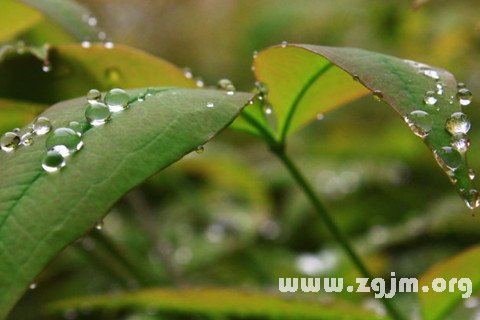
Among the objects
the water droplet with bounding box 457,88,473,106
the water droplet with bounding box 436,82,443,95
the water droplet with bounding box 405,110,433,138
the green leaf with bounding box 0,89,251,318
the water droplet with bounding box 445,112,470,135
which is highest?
the water droplet with bounding box 457,88,473,106

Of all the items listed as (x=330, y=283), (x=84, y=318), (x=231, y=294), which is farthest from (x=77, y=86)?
(x=330, y=283)

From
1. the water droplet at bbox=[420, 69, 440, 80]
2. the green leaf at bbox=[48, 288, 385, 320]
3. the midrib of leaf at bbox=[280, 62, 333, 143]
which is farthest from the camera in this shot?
the green leaf at bbox=[48, 288, 385, 320]

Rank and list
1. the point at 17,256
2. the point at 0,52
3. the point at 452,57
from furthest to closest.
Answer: the point at 452,57
the point at 0,52
the point at 17,256

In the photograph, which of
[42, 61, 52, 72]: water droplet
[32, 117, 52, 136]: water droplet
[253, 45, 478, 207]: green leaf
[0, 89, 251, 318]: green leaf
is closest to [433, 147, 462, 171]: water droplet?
[253, 45, 478, 207]: green leaf

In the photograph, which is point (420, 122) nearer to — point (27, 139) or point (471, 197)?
point (471, 197)

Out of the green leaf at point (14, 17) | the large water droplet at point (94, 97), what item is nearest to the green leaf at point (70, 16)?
the green leaf at point (14, 17)

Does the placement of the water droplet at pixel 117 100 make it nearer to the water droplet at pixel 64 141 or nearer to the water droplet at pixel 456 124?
the water droplet at pixel 64 141

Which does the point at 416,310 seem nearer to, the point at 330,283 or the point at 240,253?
the point at 330,283

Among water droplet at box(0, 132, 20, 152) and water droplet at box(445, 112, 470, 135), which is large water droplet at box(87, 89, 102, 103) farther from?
water droplet at box(445, 112, 470, 135)
